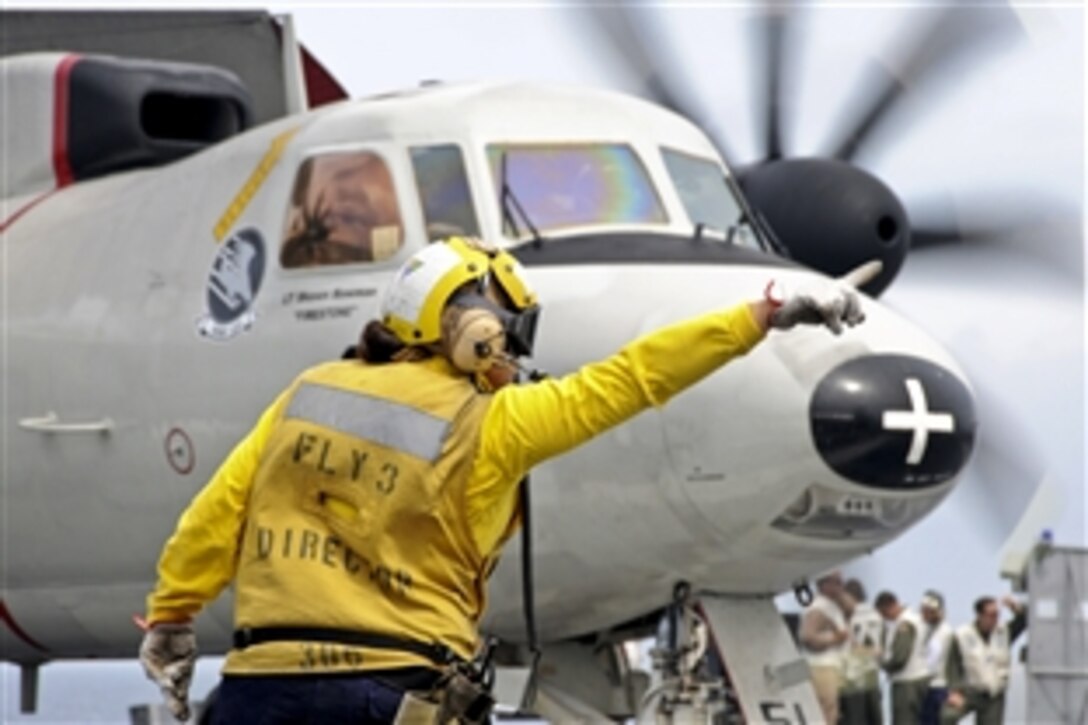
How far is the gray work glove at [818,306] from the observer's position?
5242mm

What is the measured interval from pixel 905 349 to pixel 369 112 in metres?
2.78

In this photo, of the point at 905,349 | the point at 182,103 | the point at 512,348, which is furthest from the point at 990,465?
the point at 512,348

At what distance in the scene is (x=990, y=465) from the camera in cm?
1364

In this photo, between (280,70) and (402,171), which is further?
(280,70)

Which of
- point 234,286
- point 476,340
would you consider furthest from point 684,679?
point 476,340

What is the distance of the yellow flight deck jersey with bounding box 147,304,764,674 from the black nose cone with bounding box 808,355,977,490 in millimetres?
3954

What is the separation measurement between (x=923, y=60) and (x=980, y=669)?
5.29m

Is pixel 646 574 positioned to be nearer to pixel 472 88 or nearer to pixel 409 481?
pixel 472 88

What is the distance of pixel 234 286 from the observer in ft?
37.3

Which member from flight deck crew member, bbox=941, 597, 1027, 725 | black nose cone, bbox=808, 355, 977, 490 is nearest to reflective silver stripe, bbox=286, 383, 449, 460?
black nose cone, bbox=808, 355, 977, 490

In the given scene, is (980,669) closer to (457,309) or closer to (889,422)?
(889,422)

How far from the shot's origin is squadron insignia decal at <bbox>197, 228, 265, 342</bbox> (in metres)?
11.3

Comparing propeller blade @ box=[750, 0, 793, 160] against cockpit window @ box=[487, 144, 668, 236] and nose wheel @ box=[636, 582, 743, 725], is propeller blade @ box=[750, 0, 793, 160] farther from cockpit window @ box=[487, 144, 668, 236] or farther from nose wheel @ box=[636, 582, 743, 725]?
nose wheel @ box=[636, 582, 743, 725]

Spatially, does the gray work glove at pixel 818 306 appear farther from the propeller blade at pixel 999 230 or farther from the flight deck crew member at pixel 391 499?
the propeller blade at pixel 999 230
